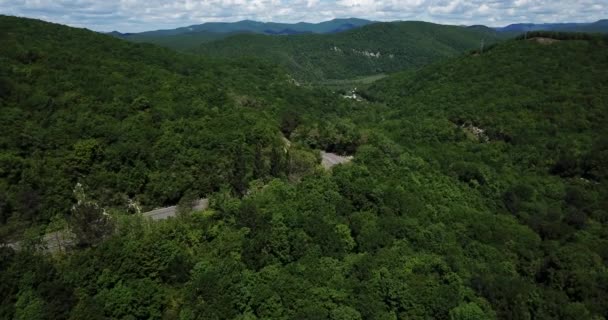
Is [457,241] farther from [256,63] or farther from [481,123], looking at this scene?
[256,63]

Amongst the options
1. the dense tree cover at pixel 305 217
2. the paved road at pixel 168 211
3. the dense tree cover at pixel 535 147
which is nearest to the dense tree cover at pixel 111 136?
the dense tree cover at pixel 305 217

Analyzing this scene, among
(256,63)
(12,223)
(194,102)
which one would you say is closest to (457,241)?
(194,102)

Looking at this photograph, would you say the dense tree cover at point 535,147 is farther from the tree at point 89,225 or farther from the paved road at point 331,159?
the tree at point 89,225

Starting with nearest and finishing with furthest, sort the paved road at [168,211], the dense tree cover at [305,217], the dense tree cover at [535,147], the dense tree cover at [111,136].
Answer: the dense tree cover at [305,217]
the dense tree cover at [111,136]
the paved road at [168,211]
the dense tree cover at [535,147]

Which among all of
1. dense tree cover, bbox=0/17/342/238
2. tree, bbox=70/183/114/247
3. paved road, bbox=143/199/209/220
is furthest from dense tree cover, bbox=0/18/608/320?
paved road, bbox=143/199/209/220

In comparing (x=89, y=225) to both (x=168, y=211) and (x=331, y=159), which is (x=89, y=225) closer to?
(x=168, y=211)
